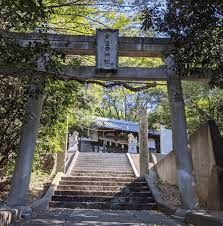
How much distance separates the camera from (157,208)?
12.4 metres

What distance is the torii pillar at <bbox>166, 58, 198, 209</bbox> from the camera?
10.1 metres

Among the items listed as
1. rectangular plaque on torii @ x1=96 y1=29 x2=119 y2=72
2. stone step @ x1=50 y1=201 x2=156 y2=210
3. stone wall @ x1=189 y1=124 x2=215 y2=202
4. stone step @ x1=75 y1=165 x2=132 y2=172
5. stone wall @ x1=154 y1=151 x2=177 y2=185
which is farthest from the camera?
stone step @ x1=75 y1=165 x2=132 y2=172

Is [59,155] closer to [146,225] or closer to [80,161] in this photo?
[80,161]

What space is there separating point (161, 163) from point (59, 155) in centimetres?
442

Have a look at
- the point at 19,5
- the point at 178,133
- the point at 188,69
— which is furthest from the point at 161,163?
the point at 19,5

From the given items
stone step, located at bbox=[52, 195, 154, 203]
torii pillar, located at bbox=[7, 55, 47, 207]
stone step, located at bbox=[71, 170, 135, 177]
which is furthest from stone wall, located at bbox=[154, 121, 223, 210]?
stone step, located at bbox=[71, 170, 135, 177]

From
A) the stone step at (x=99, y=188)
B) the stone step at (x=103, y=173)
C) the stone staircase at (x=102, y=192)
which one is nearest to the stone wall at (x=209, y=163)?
the stone staircase at (x=102, y=192)

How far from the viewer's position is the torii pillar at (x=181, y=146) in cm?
1015

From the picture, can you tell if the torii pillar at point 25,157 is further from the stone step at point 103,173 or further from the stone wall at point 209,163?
the stone step at point 103,173

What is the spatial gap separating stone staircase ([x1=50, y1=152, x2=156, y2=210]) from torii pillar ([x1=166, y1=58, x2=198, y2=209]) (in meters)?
2.66

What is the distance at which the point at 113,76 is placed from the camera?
1127 cm

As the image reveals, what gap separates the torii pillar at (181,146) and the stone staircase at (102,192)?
2665mm

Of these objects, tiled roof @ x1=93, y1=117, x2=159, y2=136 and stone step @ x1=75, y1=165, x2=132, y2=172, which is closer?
stone step @ x1=75, y1=165, x2=132, y2=172

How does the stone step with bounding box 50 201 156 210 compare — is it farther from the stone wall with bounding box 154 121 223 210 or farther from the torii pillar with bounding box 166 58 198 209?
the torii pillar with bounding box 166 58 198 209
